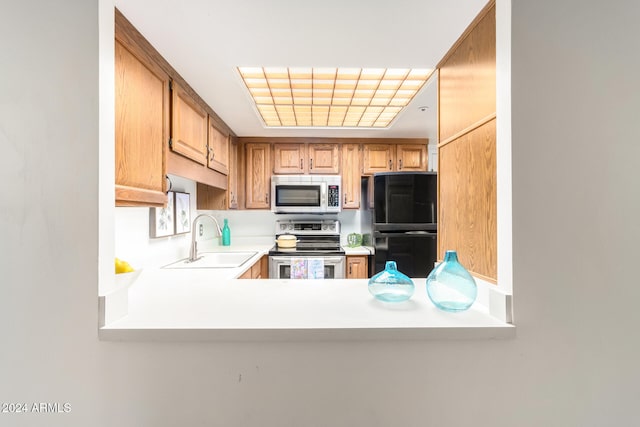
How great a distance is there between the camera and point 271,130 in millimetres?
2832

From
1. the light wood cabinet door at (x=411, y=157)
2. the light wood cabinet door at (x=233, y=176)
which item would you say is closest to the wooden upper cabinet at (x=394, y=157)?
the light wood cabinet door at (x=411, y=157)

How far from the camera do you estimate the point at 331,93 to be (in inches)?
77.0

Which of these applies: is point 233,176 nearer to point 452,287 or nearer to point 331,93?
point 331,93

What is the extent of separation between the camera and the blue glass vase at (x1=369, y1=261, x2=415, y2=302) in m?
0.93

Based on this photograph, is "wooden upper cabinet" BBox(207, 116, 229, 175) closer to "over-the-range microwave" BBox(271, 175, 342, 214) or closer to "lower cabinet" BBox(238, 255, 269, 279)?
"over-the-range microwave" BBox(271, 175, 342, 214)

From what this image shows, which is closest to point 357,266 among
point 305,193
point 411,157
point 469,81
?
point 305,193

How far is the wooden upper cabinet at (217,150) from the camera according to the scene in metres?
2.21

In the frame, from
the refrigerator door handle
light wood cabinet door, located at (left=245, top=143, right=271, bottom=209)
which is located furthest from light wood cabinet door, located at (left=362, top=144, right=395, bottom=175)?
light wood cabinet door, located at (left=245, top=143, right=271, bottom=209)

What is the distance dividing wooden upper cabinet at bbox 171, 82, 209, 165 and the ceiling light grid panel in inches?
15.3

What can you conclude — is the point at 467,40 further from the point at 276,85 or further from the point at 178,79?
the point at 178,79

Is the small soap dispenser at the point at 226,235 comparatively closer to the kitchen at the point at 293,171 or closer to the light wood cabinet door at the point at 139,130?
the kitchen at the point at 293,171

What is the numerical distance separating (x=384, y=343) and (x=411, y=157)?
2.70 meters
